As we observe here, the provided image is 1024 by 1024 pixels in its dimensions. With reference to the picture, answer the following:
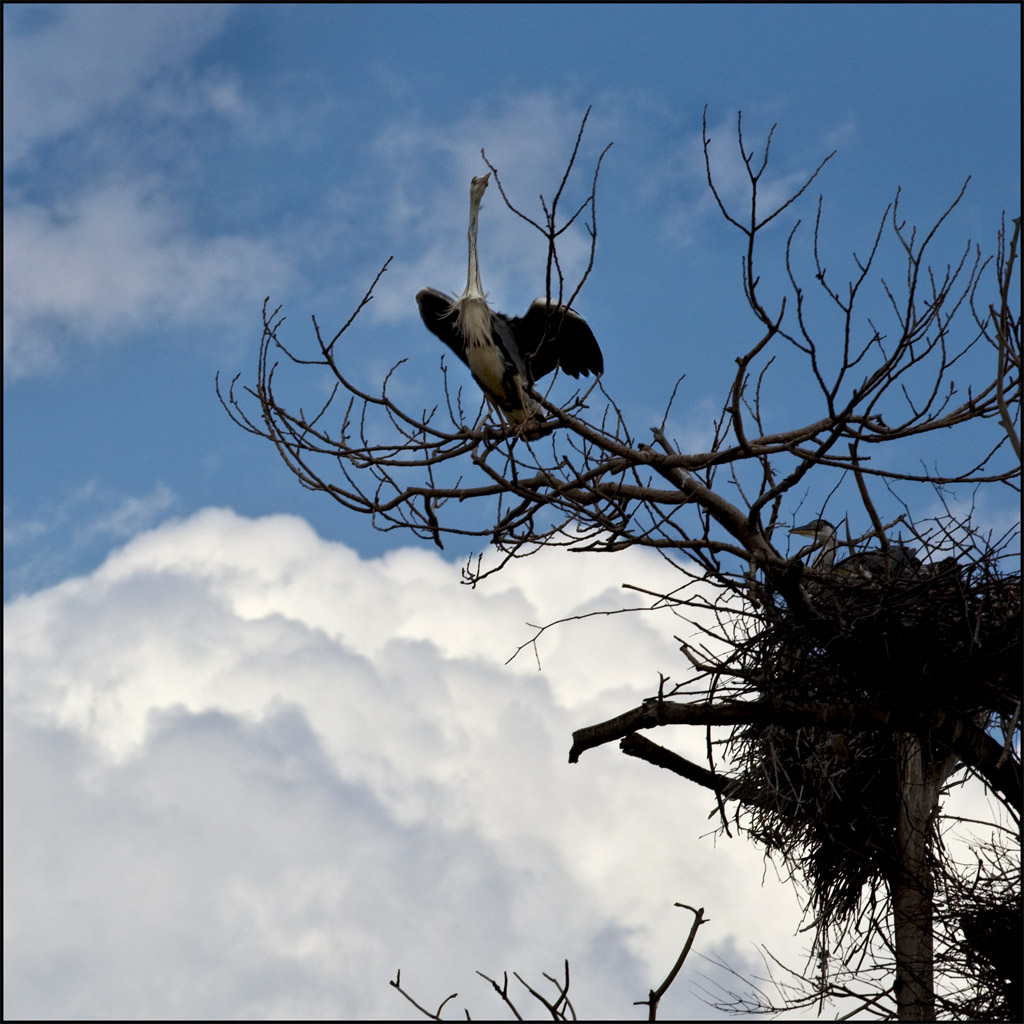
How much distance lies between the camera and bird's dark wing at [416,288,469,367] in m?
9.36

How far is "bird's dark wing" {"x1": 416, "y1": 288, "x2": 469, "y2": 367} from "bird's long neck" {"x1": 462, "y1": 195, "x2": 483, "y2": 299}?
679 mm

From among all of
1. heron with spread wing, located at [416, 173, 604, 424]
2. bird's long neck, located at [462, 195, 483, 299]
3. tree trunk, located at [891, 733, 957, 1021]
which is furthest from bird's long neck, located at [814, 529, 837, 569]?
bird's long neck, located at [462, 195, 483, 299]

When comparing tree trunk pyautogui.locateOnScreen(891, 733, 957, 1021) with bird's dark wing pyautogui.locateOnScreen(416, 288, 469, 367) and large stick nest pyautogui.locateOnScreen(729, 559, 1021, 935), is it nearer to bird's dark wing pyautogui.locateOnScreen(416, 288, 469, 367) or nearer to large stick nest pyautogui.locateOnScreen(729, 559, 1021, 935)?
large stick nest pyautogui.locateOnScreen(729, 559, 1021, 935)

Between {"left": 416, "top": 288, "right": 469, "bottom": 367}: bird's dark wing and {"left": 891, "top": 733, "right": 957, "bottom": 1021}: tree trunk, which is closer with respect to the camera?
{"left": 891, "top": 733, "right": 957, "bottom": 1021}: tree trunk

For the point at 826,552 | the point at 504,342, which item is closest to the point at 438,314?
the point at 504,342

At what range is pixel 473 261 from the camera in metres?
8.52

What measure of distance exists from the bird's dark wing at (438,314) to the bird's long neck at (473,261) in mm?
679

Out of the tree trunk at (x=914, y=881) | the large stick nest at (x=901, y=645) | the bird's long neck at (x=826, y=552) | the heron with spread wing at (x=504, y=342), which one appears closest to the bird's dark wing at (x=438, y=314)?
the heron with spread wing at (x=504, y=342)

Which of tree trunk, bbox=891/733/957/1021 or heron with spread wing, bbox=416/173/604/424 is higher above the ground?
heron with spread wing, bbox=416/173/604/424

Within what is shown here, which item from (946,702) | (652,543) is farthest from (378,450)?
(946,702)

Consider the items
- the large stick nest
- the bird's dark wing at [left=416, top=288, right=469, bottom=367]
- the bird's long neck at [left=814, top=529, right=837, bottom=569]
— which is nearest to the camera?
the large stick nest

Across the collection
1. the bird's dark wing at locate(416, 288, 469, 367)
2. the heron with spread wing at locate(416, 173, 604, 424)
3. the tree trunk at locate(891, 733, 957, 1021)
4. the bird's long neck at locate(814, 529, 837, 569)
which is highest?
the bird's dark wing at locate(416, 288, 469, 367)

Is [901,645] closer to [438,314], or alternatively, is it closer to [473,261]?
[473,261]

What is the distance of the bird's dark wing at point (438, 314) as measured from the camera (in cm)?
936
